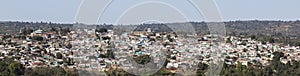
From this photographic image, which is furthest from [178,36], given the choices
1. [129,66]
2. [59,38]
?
[129,66]

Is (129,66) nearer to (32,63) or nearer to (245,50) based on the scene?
(32,63)

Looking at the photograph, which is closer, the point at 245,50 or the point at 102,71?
the point at 102,71

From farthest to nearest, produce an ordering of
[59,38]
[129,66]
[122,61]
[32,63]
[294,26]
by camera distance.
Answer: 1. [294,26]
2. [59,38]
3. [32,63]
4. [122,61]
5. [129,66]

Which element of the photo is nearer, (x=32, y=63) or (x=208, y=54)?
(x=32, y=63)

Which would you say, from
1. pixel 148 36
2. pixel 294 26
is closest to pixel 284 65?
pixel 148 36

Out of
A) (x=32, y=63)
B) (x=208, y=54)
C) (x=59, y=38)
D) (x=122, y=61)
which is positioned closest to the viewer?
(x=122, y=61)

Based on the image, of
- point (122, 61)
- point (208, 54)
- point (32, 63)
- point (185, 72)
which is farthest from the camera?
point (208, 54)

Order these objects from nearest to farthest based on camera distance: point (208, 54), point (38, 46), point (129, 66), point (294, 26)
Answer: point (129, 66) < point (208, 54) < point (38, 46) < point (294, 26)

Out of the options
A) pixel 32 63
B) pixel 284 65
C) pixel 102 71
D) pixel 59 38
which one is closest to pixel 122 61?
pixel 102 71

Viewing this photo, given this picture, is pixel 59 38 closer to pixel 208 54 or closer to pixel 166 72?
pixel 208 54
